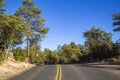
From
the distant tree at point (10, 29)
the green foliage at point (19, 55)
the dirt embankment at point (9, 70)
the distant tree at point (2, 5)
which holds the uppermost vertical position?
the distant tree at point (2, 5)

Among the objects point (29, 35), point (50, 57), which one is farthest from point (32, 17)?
point (50, 57)

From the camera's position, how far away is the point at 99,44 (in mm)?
61125

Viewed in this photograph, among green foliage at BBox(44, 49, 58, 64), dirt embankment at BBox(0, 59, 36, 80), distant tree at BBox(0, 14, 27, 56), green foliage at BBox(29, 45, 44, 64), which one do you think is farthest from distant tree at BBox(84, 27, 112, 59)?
green foliage at BBox(44, 49, 58, 64)

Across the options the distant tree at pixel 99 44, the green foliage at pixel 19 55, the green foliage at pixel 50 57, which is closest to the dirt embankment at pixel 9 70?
the green foliage at pixel 19 55

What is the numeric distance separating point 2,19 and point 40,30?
24.8 metres

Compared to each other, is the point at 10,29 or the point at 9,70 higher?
the point at 10,29

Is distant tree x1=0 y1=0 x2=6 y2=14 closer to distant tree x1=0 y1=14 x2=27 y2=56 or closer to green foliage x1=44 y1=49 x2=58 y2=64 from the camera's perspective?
distant tree x1=0 y1=14 x2=27 y2=56

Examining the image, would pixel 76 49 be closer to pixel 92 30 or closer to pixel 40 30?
pixel 92 30

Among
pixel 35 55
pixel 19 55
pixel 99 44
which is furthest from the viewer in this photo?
pixel 35 55

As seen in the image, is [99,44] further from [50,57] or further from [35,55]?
[50,57]

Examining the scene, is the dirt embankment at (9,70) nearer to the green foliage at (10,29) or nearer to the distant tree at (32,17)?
the green foliage at (10,29)

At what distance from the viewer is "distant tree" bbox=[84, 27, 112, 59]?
58094 mm

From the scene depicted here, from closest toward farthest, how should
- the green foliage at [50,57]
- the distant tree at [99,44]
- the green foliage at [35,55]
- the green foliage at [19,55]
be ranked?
the green foliage at [19,55], the distant tree at [99,44], the green foliage at [35,55], the green foliage at [50,57]

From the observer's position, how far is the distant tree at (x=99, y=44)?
58.1 m
